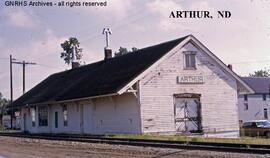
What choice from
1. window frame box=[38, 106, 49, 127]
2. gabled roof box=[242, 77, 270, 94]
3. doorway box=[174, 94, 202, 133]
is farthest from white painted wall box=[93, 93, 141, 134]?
gabled roof box=[242, 77, 270, 94]

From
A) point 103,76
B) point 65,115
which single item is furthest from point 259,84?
point 103,76

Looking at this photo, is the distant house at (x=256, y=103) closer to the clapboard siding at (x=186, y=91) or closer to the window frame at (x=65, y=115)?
the window frame at (x=65, y=115)

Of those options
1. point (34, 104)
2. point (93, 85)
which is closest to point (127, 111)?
point (93, 85)

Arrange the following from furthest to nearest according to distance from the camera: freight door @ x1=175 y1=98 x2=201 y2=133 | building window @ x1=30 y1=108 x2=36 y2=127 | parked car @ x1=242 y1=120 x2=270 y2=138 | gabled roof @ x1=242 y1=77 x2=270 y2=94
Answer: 1. gabled roof @ x1=242 y1=77 x2=270 y2=94
2. building window @ x1=30 y1=108 x2=36 y2=127
3. parked car @ x1=242 y1=120 x2=270 y2=138
4. freight door @ x1=175 y1=98 x2=201 y2=133

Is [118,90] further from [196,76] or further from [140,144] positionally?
[140,144]

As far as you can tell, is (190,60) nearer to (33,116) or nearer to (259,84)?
(33,116)

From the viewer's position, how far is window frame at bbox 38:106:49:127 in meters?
43.1

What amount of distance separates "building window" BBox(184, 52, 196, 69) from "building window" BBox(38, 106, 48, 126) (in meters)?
16.0

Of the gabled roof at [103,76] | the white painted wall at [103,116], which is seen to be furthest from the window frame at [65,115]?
the gabled roof at [103,76]

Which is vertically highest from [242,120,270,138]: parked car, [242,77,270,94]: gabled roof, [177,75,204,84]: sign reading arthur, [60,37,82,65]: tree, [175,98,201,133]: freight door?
[60,37,82,65]: tree

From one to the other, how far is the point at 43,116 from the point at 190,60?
17.3 meters

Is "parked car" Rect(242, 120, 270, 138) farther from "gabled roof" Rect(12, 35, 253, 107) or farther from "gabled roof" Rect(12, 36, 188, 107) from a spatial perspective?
"gabled roof" Rect(12, 36, 188, 107)

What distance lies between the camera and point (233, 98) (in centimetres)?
3275

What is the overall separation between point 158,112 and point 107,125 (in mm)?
4301
